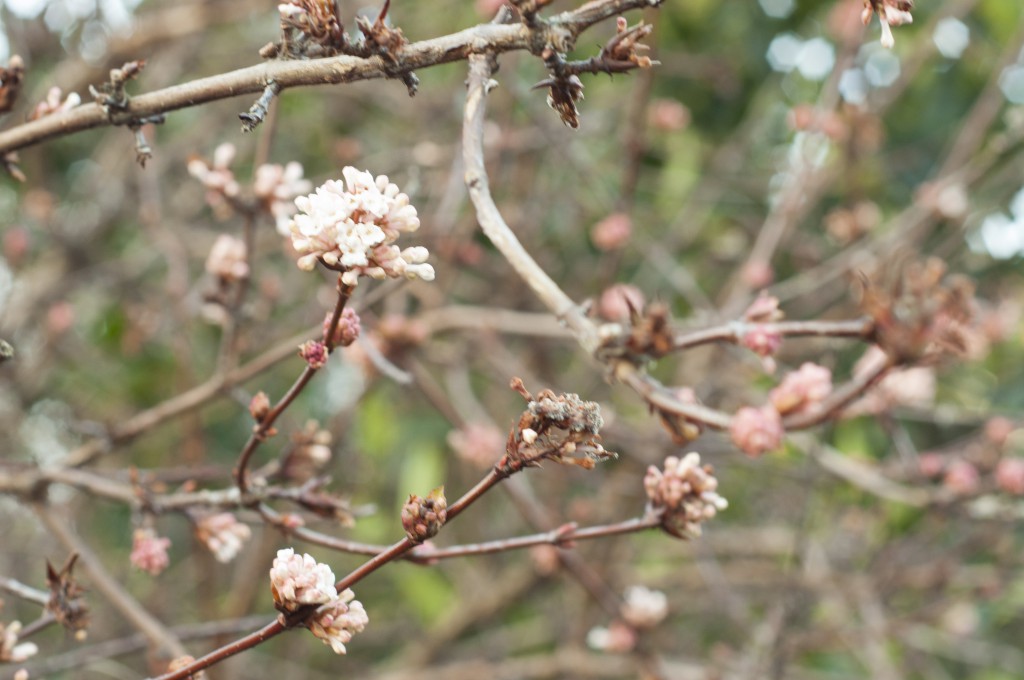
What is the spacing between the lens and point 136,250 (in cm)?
417

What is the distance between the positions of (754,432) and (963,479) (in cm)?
139

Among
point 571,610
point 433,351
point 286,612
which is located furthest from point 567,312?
point 571,610

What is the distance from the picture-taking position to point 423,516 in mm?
878

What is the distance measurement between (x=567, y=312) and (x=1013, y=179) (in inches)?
114

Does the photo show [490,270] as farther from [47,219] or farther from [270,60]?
[270,60]

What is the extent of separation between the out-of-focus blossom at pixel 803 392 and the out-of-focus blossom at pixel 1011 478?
1259 millimetres

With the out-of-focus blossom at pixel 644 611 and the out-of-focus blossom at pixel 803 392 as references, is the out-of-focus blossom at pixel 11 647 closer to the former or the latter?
the out-of-focus blossom at pixel 803 392

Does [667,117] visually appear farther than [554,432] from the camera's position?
Yes

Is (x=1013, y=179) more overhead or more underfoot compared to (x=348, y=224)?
more overhead

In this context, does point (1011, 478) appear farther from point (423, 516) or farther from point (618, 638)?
point (423, 516)

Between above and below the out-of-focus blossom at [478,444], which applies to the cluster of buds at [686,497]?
below

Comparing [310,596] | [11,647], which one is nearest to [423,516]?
[310,596]

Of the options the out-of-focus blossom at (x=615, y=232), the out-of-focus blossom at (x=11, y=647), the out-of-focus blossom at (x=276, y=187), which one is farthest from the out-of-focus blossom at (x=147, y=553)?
the out-of-focus blossom at (x=615, y=232)

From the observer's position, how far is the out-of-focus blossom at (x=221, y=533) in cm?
134
